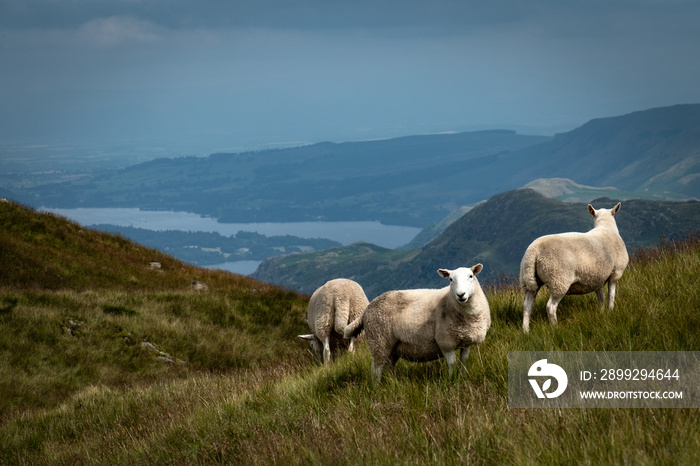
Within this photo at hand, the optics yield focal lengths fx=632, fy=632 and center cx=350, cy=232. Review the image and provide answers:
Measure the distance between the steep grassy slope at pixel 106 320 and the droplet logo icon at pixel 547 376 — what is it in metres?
8.41

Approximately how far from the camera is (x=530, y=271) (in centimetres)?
891

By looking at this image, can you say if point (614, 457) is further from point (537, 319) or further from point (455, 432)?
point (537, 319)

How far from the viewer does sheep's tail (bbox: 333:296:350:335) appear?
12180 millimetres

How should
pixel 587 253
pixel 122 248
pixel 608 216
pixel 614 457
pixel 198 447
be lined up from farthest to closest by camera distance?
pixel 122 248 → pixel 608 216 → pixel 587 253 → pixel 198 447 → pixel 614 457

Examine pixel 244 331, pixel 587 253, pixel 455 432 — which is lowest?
pixel 244 331

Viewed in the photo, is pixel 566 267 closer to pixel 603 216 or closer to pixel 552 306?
pixel 552 306

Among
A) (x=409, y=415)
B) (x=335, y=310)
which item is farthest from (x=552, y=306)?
(x=335, y=310)

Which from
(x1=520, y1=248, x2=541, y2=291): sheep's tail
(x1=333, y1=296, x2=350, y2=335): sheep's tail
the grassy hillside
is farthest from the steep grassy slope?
(x1=520, y1=248, x2=541, y2=291): sheep's tail

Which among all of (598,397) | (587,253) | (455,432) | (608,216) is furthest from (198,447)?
(608,216)

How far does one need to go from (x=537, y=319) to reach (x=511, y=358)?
90.0 inches

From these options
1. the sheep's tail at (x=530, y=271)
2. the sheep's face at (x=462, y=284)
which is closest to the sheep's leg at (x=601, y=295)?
the sheep's tail at (x=530, y=271)

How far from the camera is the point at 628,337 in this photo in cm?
717

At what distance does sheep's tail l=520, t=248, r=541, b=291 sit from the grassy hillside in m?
0.56

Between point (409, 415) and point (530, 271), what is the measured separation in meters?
3.36
